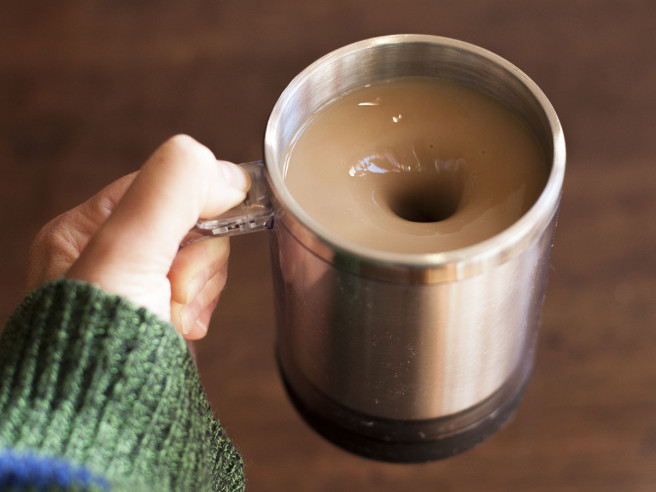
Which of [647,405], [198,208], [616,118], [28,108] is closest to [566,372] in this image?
[647,405]

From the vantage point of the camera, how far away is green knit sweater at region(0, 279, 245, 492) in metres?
0.29

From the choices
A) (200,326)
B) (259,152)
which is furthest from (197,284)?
(259,152)

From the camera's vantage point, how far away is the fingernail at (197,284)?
14.9 inches

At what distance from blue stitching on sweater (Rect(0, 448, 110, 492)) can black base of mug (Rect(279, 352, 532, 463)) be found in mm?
130

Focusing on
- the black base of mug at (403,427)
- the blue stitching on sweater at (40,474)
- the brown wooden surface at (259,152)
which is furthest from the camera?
the brown wooden surface at (259,152)

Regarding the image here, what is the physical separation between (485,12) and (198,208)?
38 centimetres

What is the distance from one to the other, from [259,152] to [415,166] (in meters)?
0.24

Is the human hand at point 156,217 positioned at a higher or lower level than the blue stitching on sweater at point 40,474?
higher

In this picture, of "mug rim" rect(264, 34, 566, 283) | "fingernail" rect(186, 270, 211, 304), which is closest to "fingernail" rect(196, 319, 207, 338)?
"fingernail" rect(186, 270, 211, 304)

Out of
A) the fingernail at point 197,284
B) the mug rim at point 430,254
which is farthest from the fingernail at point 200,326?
the mug rim at point 430,254

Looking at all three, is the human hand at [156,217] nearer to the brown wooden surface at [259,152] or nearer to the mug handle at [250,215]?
the mug handle at [250,215]

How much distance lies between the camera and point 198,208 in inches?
12.2

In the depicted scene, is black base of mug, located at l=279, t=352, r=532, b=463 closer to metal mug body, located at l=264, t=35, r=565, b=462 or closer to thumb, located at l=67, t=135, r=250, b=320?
metal mug body, located at l=264, t=35, r=565, b=462

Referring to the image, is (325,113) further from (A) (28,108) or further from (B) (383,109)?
(A) (28,108)
